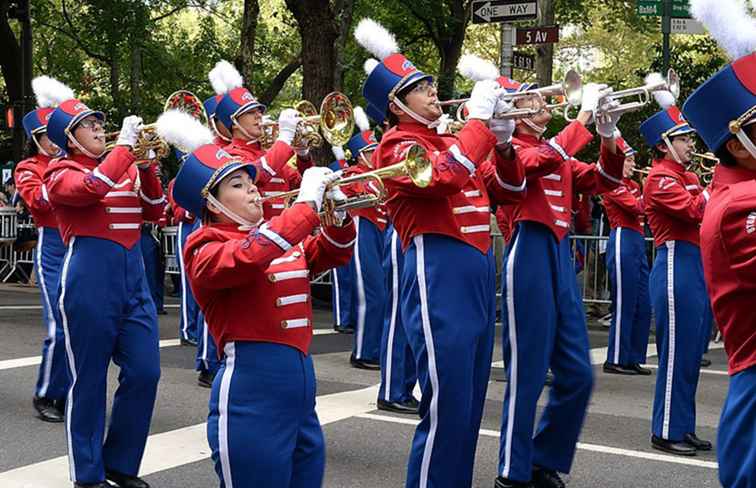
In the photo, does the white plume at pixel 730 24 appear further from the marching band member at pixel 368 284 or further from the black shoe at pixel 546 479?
the marching band member at pixel 368 284

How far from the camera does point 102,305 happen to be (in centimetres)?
636

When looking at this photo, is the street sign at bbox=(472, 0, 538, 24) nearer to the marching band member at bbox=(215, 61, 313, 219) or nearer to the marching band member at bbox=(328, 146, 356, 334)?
the marching band member at bbox=(328, 146, 356, 334)

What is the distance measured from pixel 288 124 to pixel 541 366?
2.80 meters

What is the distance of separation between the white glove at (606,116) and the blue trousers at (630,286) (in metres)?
4.59

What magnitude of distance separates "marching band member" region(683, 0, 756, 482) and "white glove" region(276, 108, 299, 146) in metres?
4.38

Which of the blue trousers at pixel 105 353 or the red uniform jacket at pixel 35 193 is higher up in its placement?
the red uniform jacket at pixel 35 193

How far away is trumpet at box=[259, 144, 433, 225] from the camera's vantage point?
4809mm

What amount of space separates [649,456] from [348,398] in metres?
2.50

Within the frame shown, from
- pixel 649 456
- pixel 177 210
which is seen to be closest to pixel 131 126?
pixel 649 456

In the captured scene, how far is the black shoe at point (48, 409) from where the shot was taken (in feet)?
26.3

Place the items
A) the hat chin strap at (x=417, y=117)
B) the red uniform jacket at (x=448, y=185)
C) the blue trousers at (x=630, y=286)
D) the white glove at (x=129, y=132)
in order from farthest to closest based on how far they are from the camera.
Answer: the blue trousers at (x=630, y=286), the white glove at (x=129, y=132), the hat chin strap at (x=417, y=117), the red uniform jacket at (x=448, y=185)

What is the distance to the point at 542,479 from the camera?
6.16 metres

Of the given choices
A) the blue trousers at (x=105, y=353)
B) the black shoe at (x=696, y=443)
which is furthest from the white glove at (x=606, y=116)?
the blue trousers at (x=105, y=353)

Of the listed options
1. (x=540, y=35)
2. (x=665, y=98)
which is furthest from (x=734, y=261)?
(x=540, y=35)
